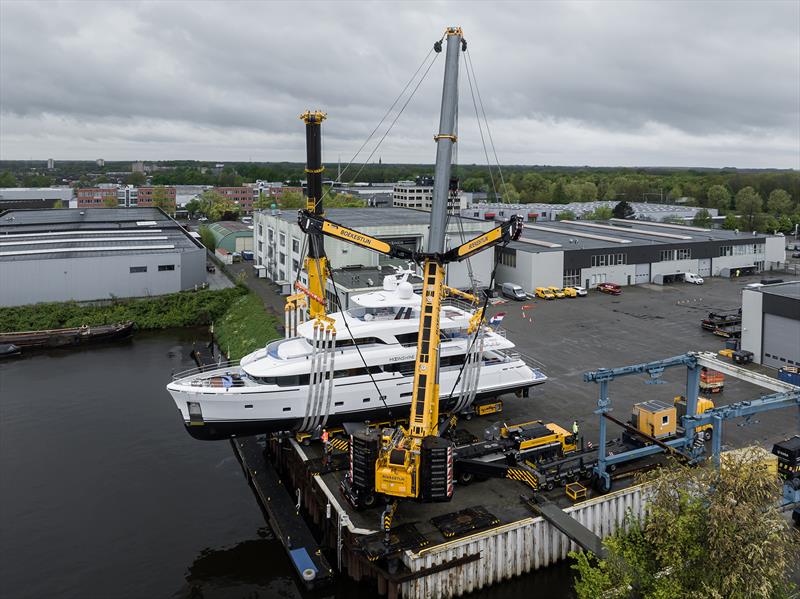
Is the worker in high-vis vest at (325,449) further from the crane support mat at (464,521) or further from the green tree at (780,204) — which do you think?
the green tree at (780,204)

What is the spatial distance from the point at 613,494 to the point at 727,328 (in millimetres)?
23925

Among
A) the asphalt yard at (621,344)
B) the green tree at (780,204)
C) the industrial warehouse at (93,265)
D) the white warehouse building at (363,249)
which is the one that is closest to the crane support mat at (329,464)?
the asphalt yard at (621,344)

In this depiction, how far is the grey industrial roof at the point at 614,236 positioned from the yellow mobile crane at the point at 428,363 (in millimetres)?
31952

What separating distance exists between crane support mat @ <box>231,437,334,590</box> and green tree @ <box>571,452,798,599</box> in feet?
26.4

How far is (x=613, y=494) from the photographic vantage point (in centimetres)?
2017

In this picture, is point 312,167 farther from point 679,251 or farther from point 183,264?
point 679,251

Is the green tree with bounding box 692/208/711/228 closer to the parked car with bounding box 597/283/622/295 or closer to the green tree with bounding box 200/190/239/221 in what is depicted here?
the parked car with bounding box 597/283/622/295

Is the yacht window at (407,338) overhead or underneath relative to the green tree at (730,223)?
underneath

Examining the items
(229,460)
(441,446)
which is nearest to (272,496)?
(229,460)

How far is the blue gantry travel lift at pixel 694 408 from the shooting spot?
776 inches

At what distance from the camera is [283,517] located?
830 inches

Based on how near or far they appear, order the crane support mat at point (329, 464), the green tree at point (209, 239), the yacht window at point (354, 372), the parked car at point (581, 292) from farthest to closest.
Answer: the green tree at point (209, 239) < the parked car at point (581, 292) < the yacht window at point (354, 372) < the crane support mat at point (329, 464)

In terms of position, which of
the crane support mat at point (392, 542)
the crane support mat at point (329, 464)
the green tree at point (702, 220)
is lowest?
the crane support mat at point (392, 542)

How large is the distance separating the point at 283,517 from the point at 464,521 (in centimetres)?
608
